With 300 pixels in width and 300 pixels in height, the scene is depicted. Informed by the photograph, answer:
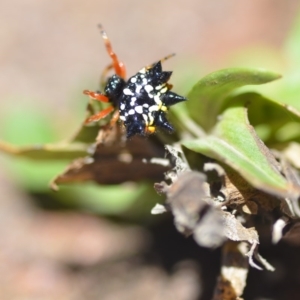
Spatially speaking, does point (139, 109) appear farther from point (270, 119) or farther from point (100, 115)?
point (270, 119)

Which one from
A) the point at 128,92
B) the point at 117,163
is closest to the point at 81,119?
the point at 117,163

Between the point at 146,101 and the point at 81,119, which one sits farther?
the point at 81,119

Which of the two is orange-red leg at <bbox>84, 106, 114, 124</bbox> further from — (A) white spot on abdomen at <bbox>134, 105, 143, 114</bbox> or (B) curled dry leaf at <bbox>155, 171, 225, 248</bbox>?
(B) curled dry leaf at <bbox>155, 171, 225, 248</bbox>

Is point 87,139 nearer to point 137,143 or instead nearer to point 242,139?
point 137,143

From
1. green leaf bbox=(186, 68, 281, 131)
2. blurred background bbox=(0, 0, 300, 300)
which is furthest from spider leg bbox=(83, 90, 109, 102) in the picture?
blurred background bbox=(0, 0, 300, 300)

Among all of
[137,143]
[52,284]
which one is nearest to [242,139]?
[137,143]

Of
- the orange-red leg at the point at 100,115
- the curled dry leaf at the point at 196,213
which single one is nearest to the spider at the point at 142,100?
the orange-red leg at the point at 100,115
